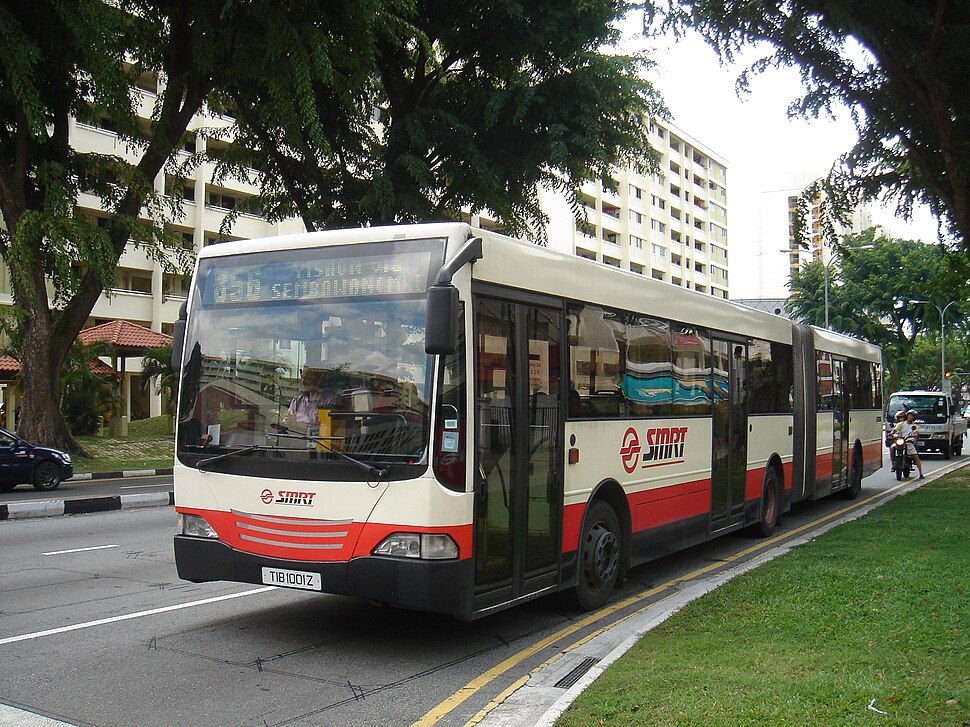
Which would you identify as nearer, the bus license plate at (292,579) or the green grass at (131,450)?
the bus license plate at (292,579)

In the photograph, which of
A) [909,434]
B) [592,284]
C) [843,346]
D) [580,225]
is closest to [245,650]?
[592,284]

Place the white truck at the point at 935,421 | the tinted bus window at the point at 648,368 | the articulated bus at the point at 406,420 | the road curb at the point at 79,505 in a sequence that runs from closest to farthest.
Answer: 1. the articulated bus at the point at 406,420
2. the tinted bus window at the point at 648,368
3. the road curb at the point at 79,505
4. the white truck at the point at 935,421

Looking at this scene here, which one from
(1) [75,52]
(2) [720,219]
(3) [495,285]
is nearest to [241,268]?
(3) [495,285]

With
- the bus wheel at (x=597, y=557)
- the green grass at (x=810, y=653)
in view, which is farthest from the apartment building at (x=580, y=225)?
the green grass at (x=810, y=653)

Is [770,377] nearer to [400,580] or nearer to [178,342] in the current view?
[400,580]

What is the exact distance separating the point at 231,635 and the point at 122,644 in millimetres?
754

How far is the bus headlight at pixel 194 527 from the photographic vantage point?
23.3 feet

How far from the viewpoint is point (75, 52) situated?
20.3m

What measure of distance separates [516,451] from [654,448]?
107 inches

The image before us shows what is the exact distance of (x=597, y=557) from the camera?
833cm

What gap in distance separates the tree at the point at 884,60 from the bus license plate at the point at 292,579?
9574mm

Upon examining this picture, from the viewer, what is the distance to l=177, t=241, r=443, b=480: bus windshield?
6.51 m

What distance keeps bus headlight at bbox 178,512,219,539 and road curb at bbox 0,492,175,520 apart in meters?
7.94

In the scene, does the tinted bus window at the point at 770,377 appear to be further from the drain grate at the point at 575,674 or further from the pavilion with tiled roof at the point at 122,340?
the pavilion with tiled roof at the point at 122,340
